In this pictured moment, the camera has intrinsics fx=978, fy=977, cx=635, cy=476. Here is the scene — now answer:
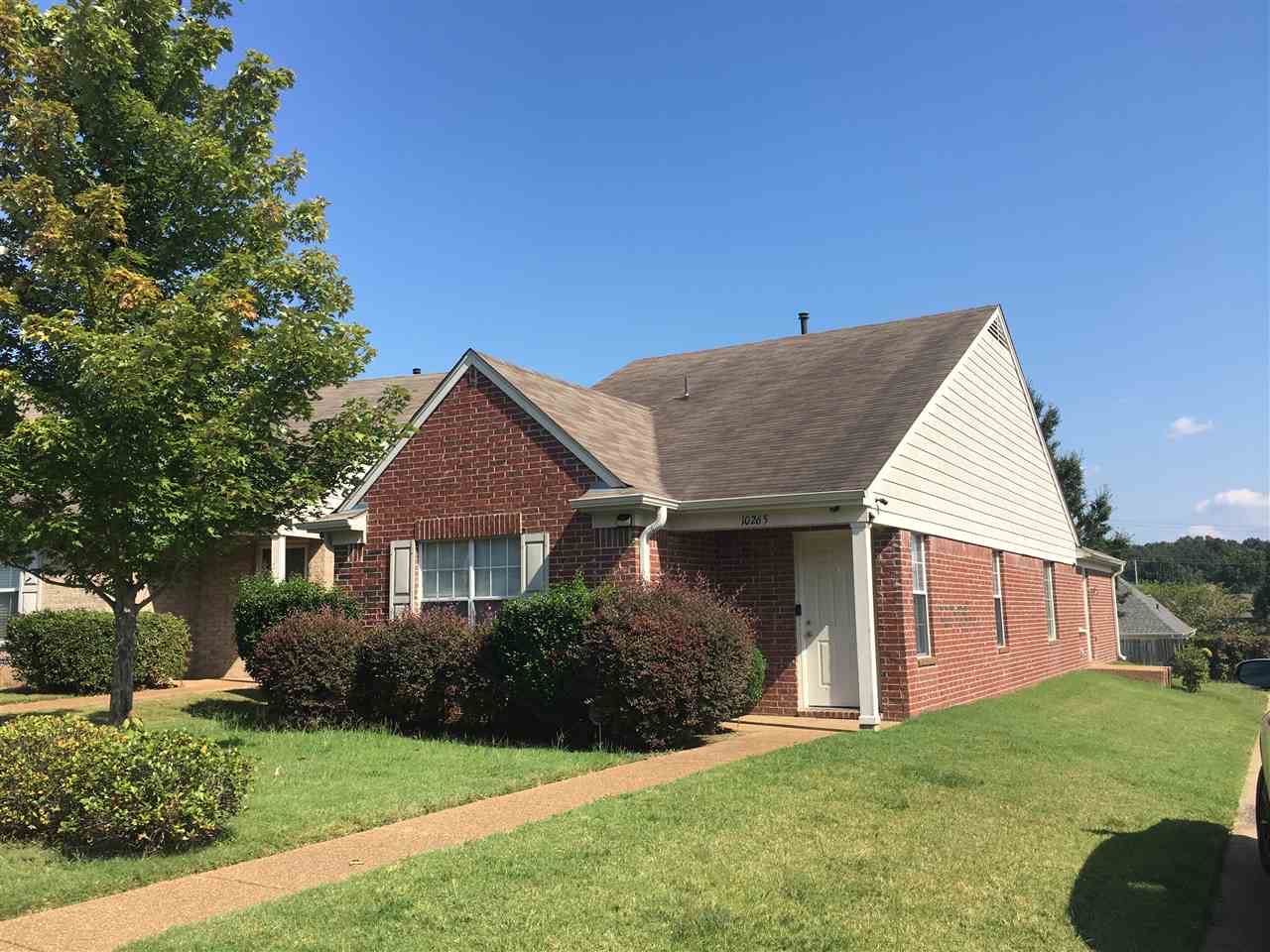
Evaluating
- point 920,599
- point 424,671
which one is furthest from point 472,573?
point 920,599

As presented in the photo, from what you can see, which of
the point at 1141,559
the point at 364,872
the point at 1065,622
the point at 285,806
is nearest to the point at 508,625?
the point at 285,806

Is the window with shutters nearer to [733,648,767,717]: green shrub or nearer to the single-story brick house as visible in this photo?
the single-story brick house

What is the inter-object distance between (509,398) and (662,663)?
508 centimetres

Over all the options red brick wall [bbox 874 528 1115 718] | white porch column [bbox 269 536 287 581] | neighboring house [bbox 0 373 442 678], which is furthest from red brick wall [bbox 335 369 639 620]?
neighboring house [bbox 0 373 442 678]

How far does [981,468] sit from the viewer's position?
17.8 m

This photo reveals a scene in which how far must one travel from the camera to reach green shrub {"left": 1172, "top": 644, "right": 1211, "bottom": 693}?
22875 mm

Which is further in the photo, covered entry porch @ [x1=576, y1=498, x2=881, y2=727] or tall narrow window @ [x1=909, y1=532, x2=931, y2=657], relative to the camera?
tall narrow window @ [x1=909, y1=532, x2=931, y2=657]

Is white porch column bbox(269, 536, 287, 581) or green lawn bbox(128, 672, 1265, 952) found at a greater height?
white porch column bbox(269, 536, 287, 581)

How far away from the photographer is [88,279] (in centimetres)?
955

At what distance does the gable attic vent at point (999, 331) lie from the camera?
1867 cm

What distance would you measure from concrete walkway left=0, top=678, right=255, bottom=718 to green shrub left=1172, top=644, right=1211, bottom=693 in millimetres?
20590

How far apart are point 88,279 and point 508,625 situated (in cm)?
576

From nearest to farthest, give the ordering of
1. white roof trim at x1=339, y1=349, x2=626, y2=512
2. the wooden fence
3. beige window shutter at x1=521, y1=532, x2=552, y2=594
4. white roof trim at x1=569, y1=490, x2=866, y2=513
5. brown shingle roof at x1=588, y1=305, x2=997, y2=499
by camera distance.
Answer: white roof trim at x1=569, y1=490, x2=866, y2=513 → white roof trim at x1=339, y1=349, x2=626, y2=512 → beige window shutter at x1=521, y1=532, x2=552, y2=594 → brown shingle roof at x1=588, y1=305, x2=997, y2=499 → the wooden fence

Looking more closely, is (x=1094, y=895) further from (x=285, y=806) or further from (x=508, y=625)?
(x=508, y=625)
